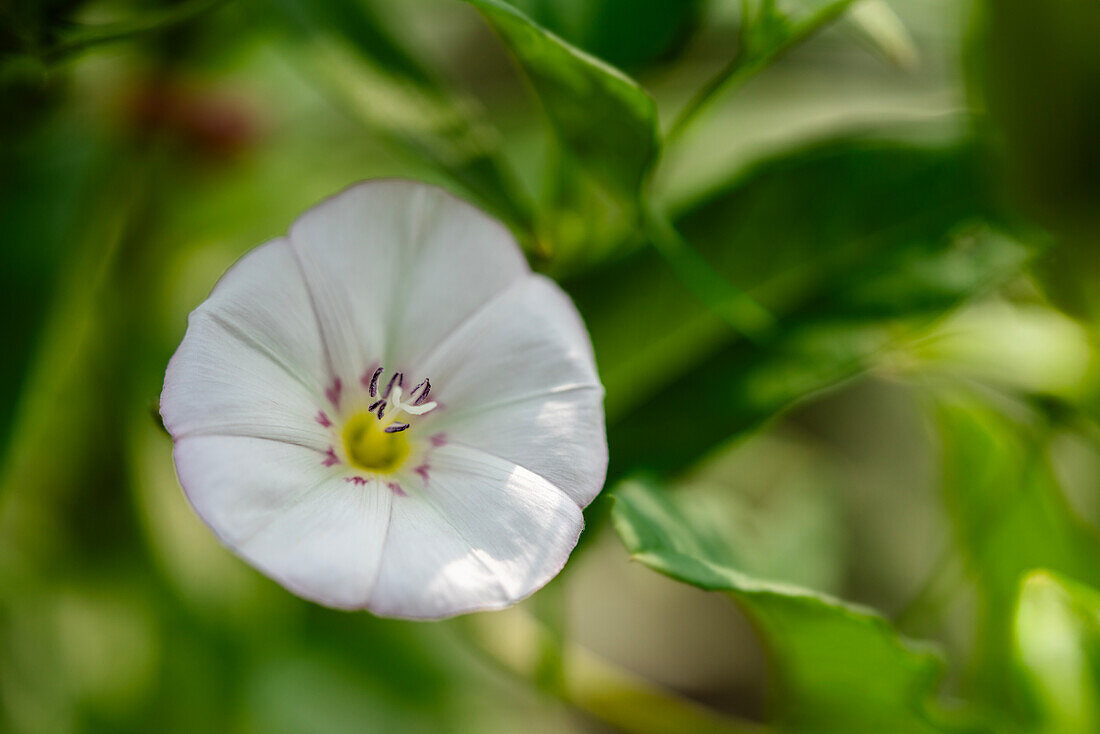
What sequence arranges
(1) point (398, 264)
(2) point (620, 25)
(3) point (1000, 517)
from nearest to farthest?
(1) point (398, 264) < (2) point (620, 25) < (3) point (1000, 517)

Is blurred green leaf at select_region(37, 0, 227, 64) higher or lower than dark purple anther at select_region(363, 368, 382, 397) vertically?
higher

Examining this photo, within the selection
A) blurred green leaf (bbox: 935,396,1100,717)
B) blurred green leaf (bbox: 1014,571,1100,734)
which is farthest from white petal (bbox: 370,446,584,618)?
blurred green leaf (bbox: 935,396,1100,717)

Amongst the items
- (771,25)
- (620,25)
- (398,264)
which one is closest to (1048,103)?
(771,25)

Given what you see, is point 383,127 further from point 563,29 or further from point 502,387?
point 502,387

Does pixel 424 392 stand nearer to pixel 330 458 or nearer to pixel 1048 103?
pixel 330 458

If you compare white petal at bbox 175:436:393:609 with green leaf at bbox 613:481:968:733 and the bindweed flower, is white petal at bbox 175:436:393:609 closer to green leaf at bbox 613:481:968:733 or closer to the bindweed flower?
the bindweed flower

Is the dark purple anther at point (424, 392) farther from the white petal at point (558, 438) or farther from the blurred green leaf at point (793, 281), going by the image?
the blurred green leaf at point (793, 281)

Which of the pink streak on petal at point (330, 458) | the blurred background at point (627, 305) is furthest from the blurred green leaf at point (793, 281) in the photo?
the pink streak on petal at point (330, 458)
